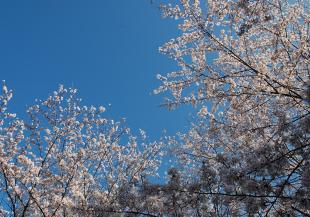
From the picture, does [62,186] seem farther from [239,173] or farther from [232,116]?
[239,173]

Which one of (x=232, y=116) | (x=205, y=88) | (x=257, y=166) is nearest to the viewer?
(x=257, y=166)

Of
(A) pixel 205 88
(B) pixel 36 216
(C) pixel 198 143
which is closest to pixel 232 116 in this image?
(A) pixel 205 88

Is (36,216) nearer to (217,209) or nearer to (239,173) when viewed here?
(217,209)

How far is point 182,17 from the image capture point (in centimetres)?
759

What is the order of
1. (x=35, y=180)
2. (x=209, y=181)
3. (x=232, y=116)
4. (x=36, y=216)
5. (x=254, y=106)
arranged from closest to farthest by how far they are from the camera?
(x=209, y=181) < (x=254, y=106) < (x=232, y=116) < (x=35, y=180) < (x=36, y=216)

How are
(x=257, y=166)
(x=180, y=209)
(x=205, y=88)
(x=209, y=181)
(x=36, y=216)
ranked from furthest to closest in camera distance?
(x=36, y=216) < (x=205, y=88) < (x=180, y=209) < (x=209, y=181) < (x=257, y=166)

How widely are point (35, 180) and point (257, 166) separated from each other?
688 centimetres

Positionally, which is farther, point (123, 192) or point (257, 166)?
point (123, 192)

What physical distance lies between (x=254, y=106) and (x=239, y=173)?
2.86 m

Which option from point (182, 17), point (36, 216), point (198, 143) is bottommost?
point (36, 216)

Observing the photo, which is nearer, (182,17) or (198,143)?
(182,17)

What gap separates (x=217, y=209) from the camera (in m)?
5.32

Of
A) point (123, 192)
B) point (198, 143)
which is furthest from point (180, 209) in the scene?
point (198, 143)

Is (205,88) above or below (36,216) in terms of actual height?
above
